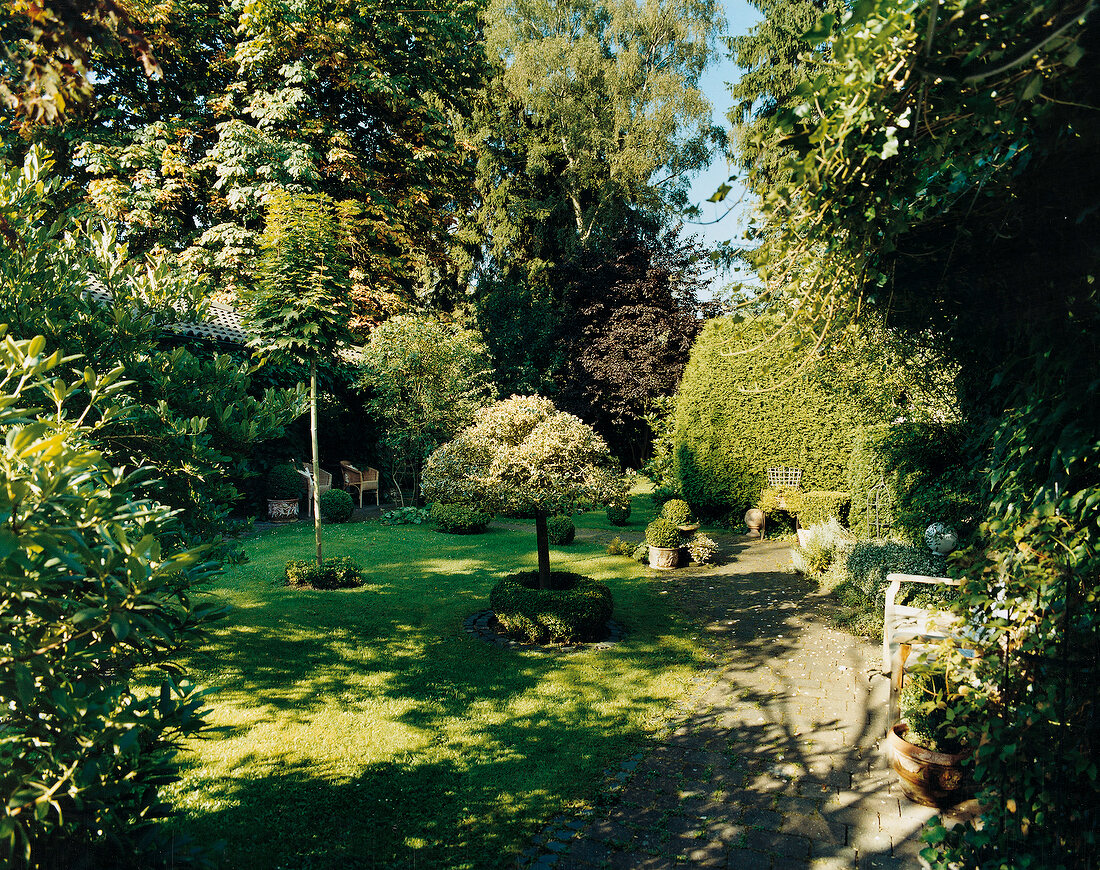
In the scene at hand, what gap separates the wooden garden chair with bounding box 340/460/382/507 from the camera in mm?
17188

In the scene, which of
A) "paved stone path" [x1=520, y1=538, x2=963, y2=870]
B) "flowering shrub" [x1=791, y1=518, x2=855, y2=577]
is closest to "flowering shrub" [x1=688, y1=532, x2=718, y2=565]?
"flowering shrub" [x1=791, y1=518, x2=855, y2=577]

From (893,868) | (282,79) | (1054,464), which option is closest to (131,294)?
(1054,464)

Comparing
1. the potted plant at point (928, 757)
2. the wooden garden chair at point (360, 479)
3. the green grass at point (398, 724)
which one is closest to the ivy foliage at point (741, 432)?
the green grass at point (398, 724)

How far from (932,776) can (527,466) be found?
183 inches

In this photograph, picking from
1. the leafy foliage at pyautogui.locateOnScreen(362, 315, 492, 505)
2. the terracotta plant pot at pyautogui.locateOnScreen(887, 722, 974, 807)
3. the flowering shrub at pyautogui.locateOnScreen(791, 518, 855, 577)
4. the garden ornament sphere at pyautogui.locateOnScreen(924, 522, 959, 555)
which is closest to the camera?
the terracotta plant pot at pyautogui.locateOnScreen(887, 722, 974, 807)

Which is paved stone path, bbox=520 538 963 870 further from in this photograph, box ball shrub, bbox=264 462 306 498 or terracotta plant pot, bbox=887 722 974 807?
box ball shrub, bbox=264 462 306 498

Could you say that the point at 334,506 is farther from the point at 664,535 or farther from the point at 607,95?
the point at 607,95

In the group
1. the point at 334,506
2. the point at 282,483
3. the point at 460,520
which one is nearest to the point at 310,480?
the point at 282,483

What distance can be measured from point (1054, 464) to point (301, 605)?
26.1 feet

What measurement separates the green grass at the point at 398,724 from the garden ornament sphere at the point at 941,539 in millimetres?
3000

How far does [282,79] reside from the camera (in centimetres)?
1585

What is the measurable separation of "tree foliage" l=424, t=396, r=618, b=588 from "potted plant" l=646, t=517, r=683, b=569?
11.9 feet

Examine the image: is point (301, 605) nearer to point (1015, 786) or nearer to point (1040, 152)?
point (1015, 786)

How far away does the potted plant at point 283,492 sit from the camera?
14.8 m
